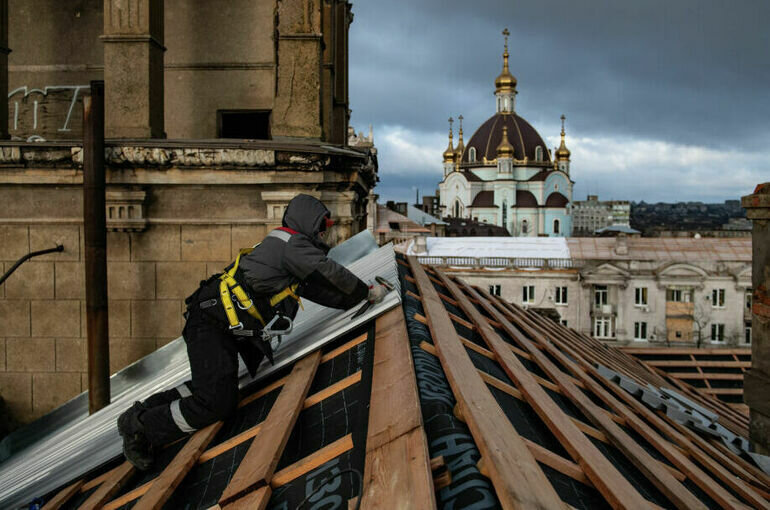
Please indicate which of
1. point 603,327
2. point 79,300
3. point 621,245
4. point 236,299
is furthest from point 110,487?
point 621,245

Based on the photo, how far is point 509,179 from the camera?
93750 millimetres

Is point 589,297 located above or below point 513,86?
below

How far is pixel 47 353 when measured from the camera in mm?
6637

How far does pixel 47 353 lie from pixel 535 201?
91.9 meters

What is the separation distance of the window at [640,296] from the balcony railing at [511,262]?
3.27 metres

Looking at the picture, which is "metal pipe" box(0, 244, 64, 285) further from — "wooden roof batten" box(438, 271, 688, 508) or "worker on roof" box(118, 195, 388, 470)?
"wooden roof batten" box(438, 271, 688, 508)

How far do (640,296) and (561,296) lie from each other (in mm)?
4241

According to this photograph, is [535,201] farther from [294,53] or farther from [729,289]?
[294,53]

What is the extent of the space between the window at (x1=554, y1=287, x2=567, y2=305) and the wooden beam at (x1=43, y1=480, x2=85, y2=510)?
106ft

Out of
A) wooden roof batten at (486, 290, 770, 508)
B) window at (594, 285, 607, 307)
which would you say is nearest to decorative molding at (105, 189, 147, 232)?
wooden roof batten at (486, 290, 770, 508)

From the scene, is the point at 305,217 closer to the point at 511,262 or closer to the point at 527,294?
the point at 527,294

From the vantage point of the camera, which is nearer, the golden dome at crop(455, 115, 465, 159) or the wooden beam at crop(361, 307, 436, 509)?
the wooden beam at crop(361, 307, 436, 509)

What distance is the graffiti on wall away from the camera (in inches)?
312

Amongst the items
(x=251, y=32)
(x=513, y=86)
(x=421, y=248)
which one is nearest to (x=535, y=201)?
(x=513, y=86)
